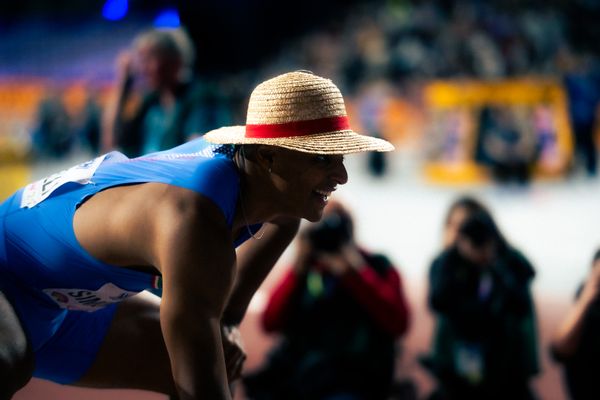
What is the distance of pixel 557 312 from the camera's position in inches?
228

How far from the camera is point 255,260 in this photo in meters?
2.93

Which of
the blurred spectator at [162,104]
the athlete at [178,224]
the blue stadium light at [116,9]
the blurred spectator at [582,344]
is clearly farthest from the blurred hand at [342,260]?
the blue stadium light at [116,9]

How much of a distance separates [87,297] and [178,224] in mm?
599

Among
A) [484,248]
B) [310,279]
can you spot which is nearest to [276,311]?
[310,279]

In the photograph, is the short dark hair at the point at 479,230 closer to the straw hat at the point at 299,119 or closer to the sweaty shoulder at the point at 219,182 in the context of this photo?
the straw hat at the point at 299,119

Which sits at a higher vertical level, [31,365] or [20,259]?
[20,259]

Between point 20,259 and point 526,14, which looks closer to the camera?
point 20,259

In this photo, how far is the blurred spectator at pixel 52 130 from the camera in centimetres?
1639

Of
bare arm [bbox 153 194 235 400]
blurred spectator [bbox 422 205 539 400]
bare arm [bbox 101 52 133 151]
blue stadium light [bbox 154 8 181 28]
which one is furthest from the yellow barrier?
bare arm [bbox 153 194 235 400]

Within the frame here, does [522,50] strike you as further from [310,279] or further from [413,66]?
[310,279]

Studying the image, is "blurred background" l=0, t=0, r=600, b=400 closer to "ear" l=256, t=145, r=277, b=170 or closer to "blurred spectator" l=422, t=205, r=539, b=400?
"blurred spectator" l=422, t=205, r=539, b=400

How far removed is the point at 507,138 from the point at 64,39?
11.6 meters

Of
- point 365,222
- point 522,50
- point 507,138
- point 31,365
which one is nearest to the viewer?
point 31,365

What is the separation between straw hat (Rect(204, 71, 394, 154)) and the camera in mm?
2373
